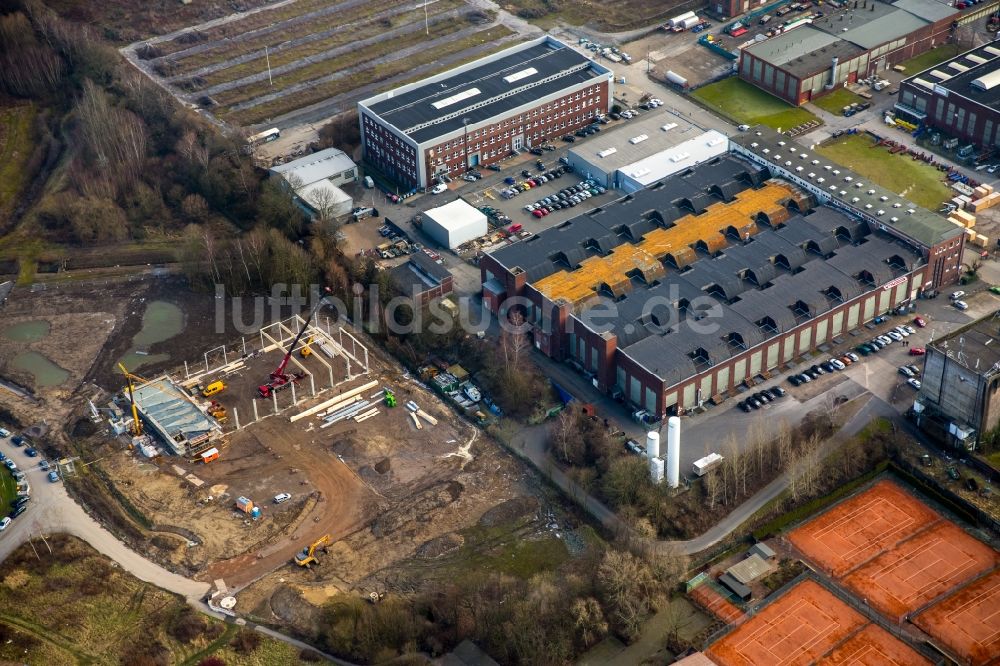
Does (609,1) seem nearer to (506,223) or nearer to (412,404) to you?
(506,223)

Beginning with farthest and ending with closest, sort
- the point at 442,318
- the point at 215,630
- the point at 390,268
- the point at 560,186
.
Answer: the point at 560,186 < the point at 390,268 < the point at 442,318 < the point at 215,630

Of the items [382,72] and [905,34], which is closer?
[905,34]

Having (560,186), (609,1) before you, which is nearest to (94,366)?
(560,186)

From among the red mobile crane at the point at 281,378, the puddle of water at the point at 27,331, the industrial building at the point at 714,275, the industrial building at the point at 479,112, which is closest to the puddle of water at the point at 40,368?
the puddle of water at the point at 27,331

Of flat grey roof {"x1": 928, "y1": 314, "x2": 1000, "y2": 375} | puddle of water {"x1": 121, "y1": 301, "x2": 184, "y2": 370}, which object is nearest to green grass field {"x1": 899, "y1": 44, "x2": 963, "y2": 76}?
flat grey roof {"x1": 928, "y1": 314, "x2": 1000, "y2": 375}

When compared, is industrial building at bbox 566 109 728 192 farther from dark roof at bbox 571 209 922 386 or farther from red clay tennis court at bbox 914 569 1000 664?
red clay tennis court at bbox 914 569 1000 664

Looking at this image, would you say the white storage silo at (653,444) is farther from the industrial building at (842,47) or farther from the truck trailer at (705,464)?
the industrial building at (842,47)
